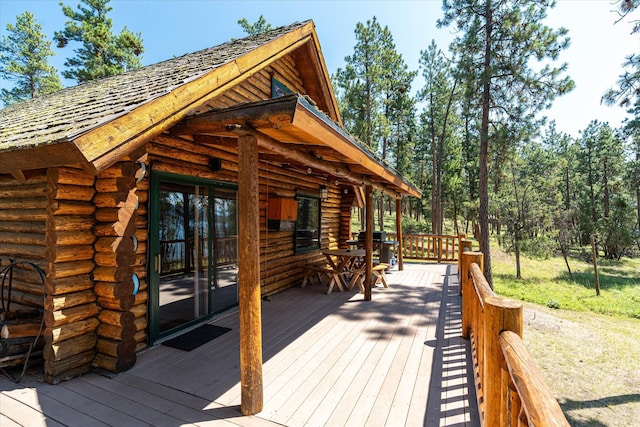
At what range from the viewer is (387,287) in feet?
23.4

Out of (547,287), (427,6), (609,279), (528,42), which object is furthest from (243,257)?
(609,279)

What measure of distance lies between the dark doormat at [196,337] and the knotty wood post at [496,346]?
327 centimetres

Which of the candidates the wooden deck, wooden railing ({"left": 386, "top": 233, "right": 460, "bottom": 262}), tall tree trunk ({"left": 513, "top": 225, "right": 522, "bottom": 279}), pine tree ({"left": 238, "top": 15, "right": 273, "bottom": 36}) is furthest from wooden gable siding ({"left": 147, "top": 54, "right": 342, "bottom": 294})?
pine tree ({"left": 238, "top": 15, "right": 273, "bottom": 36})

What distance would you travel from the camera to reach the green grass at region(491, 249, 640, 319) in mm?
11039

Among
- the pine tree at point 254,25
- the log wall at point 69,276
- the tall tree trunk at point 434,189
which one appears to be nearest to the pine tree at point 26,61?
the pine tree at point 254,25

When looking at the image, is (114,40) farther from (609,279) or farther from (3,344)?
(609,279)

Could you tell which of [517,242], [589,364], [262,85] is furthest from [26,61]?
[517,242]

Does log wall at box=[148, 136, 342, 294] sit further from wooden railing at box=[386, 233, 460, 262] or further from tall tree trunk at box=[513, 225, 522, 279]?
tall tree trunk at box=[513, 225, 522, 279]

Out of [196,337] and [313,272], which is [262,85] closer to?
[313,272]

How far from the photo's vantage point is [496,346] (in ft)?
5.58

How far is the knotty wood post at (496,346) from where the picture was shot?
1.64m

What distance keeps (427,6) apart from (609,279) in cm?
1801

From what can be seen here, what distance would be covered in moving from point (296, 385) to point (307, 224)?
492 centimetres

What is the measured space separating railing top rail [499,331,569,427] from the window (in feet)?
19.1
